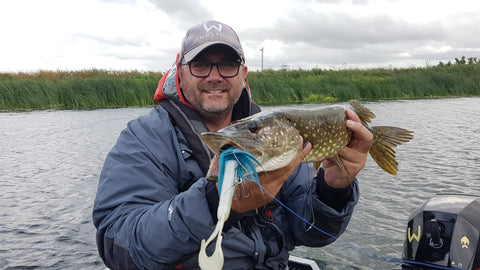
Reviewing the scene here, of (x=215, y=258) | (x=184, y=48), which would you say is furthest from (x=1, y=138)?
(x=215, y=258)

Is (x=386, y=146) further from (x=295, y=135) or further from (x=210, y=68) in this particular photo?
(x=210, y=68)

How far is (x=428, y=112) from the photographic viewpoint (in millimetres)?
14555

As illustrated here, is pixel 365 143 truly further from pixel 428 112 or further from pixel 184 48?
pixel 428 112

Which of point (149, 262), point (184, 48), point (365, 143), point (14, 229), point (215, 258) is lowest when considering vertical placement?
point (14, 229)

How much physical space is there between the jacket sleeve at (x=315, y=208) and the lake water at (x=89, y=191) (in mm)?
1507

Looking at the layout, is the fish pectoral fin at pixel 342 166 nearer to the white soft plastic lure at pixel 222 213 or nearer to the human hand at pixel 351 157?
the human hand at pixel 351 157

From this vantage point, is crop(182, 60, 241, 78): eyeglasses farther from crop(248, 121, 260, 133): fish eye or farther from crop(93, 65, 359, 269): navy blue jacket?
crop(248, 121, 260, 133): fish eye

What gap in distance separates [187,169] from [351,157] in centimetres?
97

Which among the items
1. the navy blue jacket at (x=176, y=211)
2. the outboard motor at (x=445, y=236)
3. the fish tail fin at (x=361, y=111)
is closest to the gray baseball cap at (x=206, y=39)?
the navy blue jacket at (x=176, y=211)

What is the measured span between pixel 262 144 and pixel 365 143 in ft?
2.90

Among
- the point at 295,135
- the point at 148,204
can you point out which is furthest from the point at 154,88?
the point at 295,135

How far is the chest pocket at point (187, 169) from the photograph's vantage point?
7.66 feet

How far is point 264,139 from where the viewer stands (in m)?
1.72

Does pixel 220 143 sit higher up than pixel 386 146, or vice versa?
pixel 220 143
